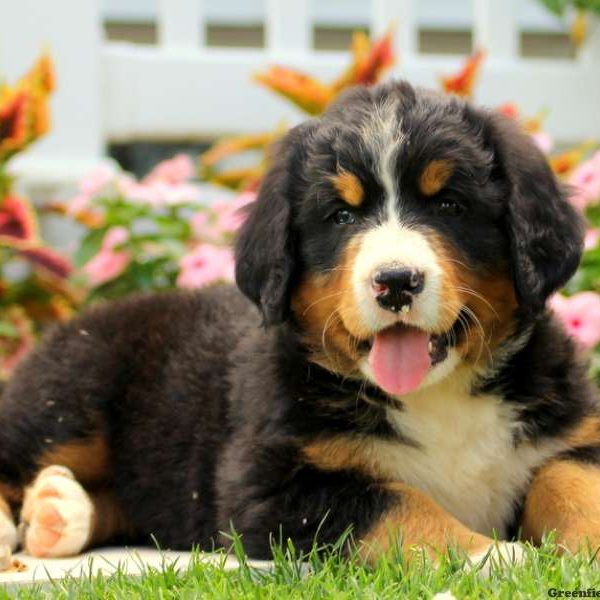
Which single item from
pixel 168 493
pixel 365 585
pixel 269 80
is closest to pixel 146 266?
pixel 269 80

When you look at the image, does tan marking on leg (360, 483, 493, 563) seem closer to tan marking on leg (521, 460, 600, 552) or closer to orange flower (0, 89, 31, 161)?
tan marking on leg (521, 460, 600, 552)

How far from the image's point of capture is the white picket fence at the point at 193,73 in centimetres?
768

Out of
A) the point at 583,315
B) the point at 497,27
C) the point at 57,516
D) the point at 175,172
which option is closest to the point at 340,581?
the point at 57,516

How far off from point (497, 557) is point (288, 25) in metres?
5.23

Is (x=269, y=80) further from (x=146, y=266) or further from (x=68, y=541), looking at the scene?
(x=68, y=541)

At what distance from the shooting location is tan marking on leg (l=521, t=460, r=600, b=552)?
12.4ft

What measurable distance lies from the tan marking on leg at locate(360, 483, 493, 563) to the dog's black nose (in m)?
0.59

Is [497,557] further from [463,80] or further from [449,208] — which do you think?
[463,80]

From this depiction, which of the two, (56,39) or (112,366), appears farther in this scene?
(56,39)

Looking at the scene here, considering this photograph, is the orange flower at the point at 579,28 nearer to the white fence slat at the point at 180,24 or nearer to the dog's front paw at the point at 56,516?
the white fence slat at the point at 180,24

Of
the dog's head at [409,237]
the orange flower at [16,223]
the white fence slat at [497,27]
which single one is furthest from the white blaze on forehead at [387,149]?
the white fence slat at [497,27]

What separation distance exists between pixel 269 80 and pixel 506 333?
134 inches

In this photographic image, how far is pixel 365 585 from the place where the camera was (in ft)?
10.8

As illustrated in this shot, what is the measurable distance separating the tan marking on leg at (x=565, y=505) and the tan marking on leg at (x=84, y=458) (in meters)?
1.62
